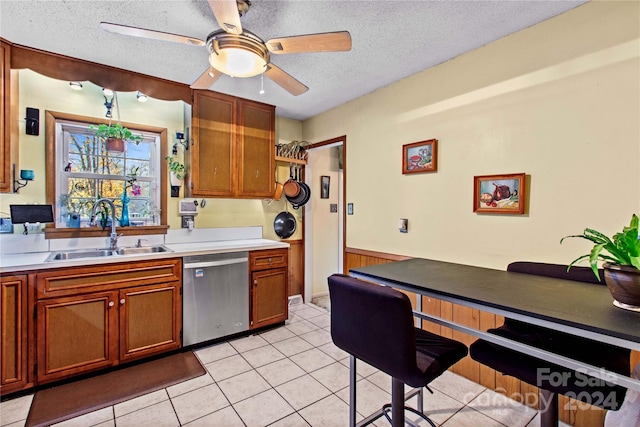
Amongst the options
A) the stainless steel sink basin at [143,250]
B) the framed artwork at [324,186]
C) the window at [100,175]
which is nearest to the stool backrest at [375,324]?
the stainless steel sink basin at [143,250]

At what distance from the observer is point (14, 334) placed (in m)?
2.02

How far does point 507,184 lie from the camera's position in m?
2.12

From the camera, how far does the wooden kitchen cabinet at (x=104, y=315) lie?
2119 mm

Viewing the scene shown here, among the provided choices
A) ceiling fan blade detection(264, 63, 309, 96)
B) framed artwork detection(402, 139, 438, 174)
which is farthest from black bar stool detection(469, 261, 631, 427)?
ceiling fan blade detection(264, 63, 309, 96)

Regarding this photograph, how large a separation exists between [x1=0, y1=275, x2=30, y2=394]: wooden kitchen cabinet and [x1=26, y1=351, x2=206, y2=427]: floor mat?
0.18 metres

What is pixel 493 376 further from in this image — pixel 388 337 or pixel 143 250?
pixel 143 250

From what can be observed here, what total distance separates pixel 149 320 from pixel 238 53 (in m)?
2.16

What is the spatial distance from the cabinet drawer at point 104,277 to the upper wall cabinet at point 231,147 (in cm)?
84

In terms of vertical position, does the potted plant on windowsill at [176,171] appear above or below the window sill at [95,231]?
above

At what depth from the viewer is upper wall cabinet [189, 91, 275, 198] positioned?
3.07 m

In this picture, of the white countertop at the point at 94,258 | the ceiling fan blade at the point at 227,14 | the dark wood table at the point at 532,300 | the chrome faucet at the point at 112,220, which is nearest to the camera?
the dark wood table at the point at 532,300

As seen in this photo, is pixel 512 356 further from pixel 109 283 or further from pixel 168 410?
pixel 109 283

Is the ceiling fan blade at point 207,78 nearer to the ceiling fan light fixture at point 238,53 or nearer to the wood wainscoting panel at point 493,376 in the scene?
the ceiling fan light fixture at point 238,53

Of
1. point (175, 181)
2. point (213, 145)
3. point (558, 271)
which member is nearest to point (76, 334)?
point (175, 181)
